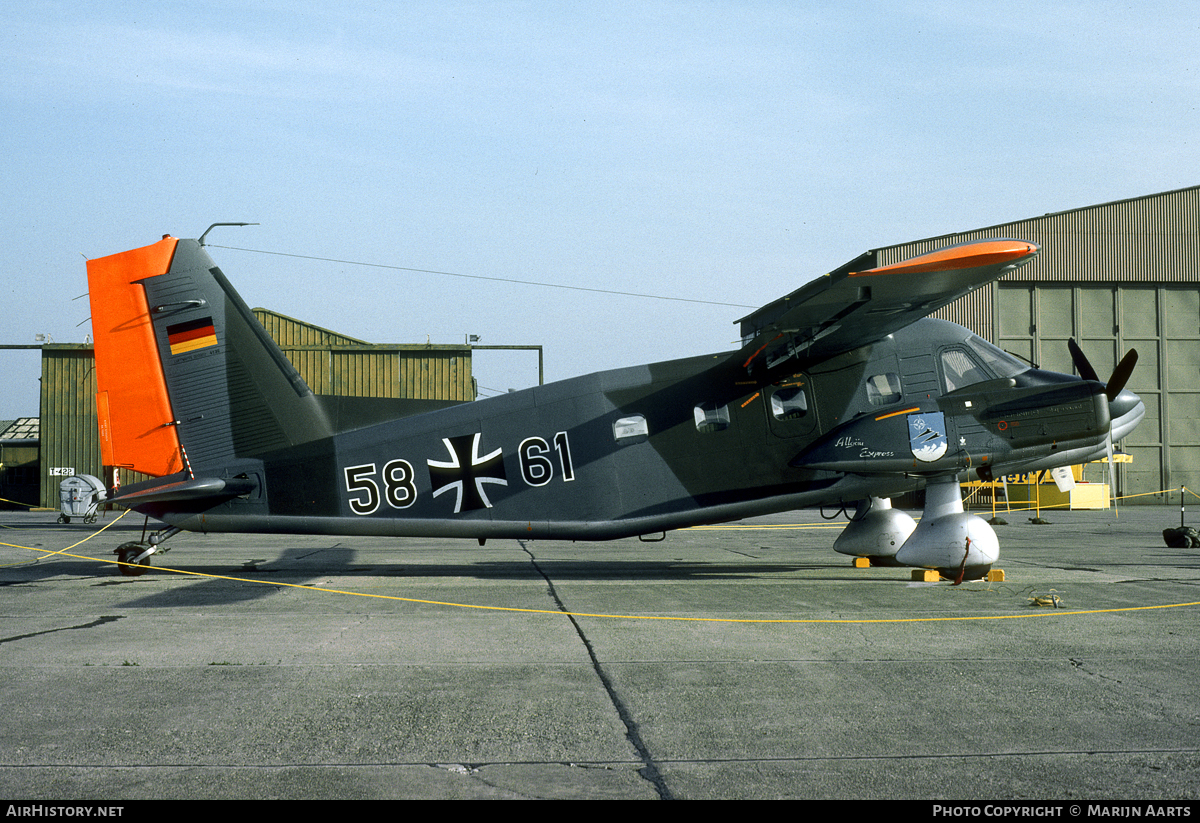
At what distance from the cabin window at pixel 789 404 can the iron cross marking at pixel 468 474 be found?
13.8ft

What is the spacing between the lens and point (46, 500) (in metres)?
49.1

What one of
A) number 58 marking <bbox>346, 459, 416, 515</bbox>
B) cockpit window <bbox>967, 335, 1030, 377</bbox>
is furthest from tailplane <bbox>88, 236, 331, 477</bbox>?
cockpit window <bbox>967, 335, 1030, 377</bbox>

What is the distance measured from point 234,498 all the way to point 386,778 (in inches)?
362

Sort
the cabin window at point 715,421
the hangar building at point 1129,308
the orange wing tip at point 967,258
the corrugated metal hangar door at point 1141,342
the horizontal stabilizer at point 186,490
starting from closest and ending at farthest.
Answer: the orange wing tip at point 967,258
the horizontal stabilizer at point 186,490
the cabin window at point 715,421
the hangar building at point 1129,308
the corrugated metal hangar door at point 1141,342

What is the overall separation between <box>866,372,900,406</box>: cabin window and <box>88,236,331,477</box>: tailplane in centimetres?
840

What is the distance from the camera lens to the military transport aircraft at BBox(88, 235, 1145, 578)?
1286 cm

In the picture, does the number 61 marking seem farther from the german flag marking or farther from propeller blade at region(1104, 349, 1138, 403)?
propeller blade at region(1104, 349, 1138, 403)

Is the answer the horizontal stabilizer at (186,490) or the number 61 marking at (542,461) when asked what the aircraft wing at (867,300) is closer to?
the number 61 marking at (542,461)

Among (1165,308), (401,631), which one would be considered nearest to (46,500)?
(401,631)

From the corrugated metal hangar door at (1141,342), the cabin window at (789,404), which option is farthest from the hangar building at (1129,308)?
the cabin window at (789,404)

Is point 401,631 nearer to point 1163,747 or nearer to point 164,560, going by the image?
point 1163,747

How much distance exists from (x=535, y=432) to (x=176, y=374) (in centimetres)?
556

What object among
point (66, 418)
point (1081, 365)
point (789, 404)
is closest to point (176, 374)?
point (789, 404)

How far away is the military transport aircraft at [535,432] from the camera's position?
12859mm
